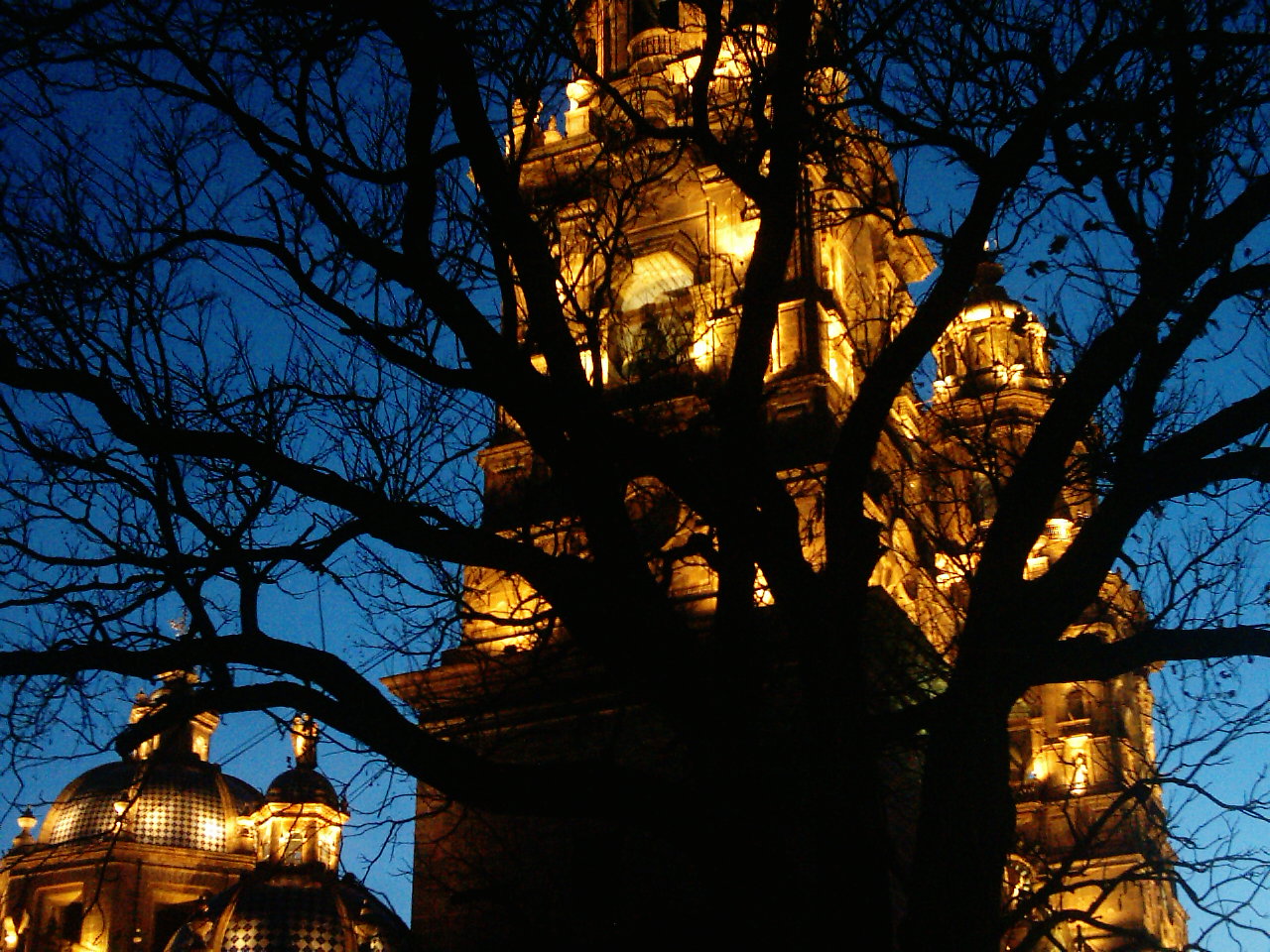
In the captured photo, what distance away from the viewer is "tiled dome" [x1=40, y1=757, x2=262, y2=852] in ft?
215

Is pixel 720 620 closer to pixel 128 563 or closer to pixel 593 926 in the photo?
pixel 128 563

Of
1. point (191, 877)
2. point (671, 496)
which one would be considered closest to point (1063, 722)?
point (671, 496)

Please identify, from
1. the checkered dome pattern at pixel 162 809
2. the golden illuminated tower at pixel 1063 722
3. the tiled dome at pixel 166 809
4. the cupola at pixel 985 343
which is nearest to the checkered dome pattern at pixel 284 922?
the tiled dome at pixel 166 809

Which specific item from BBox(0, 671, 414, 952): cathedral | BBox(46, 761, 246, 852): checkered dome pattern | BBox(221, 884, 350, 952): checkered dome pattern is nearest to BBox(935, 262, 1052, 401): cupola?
BBox(0, 671, 414, 952): cathedral

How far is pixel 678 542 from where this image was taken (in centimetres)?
2331

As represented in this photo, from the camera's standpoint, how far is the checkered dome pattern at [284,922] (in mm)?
47000

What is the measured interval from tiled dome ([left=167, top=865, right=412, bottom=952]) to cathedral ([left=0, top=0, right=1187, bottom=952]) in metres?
0.08

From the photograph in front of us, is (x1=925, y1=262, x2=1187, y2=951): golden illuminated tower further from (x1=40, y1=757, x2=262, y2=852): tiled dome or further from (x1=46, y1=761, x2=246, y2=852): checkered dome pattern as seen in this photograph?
(x1=46, y1=761, x2=246, y2=852): checkered dome pattern

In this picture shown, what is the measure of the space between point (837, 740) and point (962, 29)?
4.82 meters

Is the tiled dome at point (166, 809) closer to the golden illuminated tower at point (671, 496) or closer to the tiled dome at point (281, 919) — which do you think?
→ the tiled dome at point (281, 919)

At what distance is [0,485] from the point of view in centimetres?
1156

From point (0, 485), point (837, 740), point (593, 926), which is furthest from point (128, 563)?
point (593, 926)

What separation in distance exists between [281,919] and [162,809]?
20270mm

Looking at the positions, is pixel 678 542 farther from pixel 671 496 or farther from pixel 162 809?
pixel 162 809
